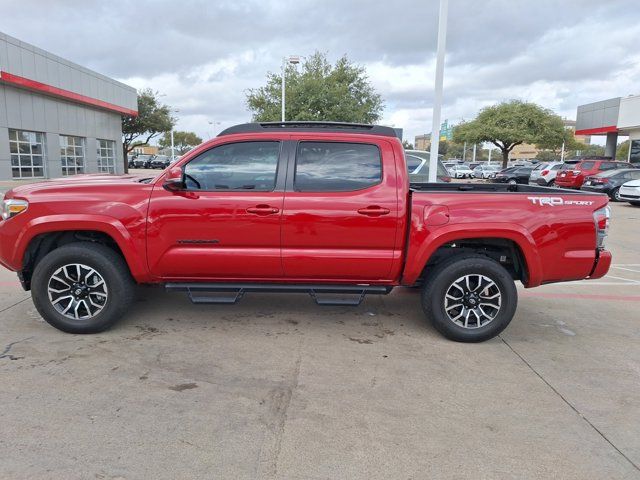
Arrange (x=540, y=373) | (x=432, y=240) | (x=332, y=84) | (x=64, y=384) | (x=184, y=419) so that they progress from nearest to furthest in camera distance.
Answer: (x=184, y=419) → (x=64, y=384) → (x=540, y=373) → (x=432, y=240) → (x=332, y=84)

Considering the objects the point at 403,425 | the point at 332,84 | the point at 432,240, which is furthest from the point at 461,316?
the point at 332,84

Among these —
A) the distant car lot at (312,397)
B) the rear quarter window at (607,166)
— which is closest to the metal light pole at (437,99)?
the distant car lot at (312,397)

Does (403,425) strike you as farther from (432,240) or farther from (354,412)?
(432,240)

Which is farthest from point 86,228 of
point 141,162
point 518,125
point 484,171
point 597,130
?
point 141,162

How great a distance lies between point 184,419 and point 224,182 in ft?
7.08

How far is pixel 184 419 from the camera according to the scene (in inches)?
126

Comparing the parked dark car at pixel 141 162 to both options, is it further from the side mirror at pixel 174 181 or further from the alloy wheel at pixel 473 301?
the alloy wheel at pixel 473 301

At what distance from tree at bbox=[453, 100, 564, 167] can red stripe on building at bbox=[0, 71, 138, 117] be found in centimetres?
2861

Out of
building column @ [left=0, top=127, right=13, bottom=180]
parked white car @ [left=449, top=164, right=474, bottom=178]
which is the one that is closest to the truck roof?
building column @ [left=0, top=127, right=13, bottom=180]

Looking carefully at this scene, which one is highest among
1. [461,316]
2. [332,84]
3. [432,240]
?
[332,84]

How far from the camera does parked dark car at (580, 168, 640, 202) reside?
1958 cm

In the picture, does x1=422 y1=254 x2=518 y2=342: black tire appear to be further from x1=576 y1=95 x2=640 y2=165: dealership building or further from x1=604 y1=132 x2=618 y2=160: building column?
x1=604 y1=132 x2=618 y2=160: building column

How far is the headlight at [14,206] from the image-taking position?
4.43 meters

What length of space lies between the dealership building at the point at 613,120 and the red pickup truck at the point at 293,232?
104ft
